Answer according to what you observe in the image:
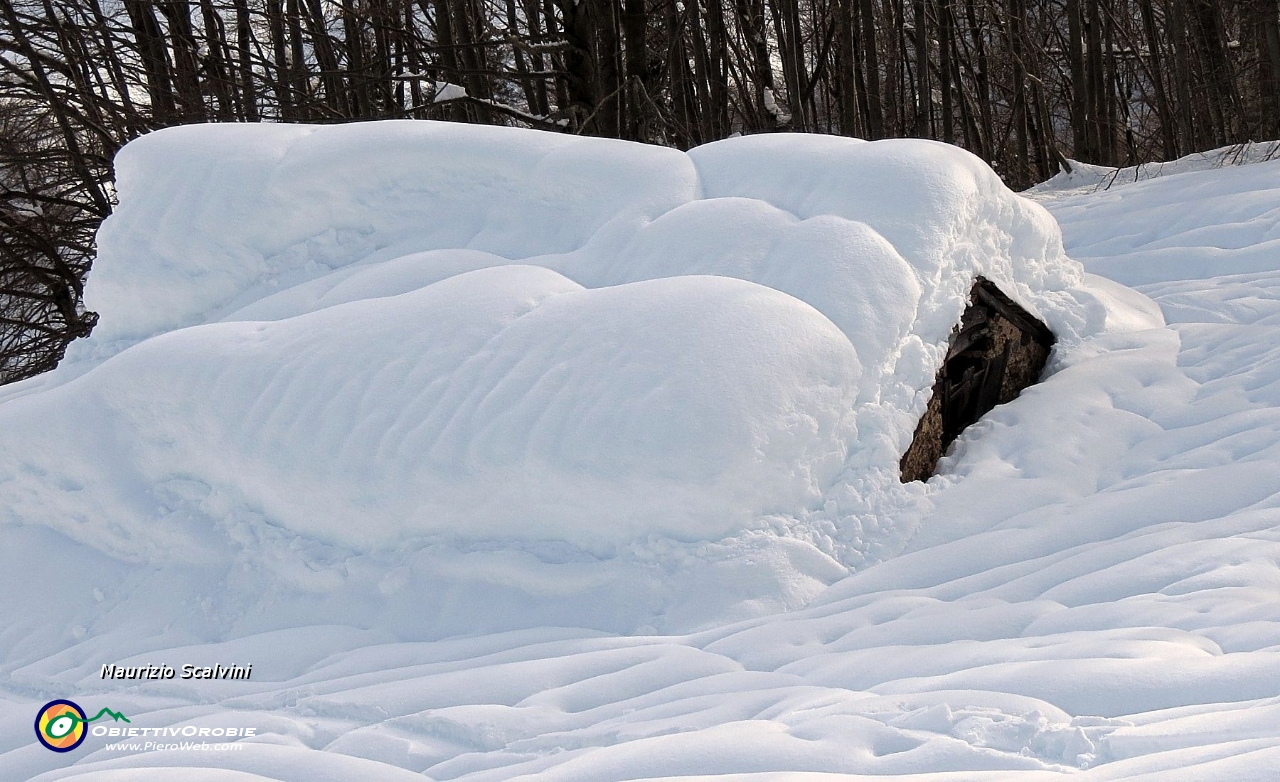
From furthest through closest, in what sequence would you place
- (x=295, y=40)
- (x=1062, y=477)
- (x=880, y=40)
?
1. (x=880, y=40)
2. (x=295, y=40)
3. (x=1062, y=477)

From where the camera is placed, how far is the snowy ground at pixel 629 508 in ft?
7.77

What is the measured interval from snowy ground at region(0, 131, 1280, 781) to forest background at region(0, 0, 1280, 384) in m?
5.00

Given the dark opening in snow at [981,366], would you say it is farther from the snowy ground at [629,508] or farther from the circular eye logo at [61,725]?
the circular eye logo at [61,725]

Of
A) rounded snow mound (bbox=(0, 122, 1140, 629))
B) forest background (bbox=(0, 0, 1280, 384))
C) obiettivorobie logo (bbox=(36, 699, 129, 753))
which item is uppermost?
forest background (bbox=(0, 0, 1280, 384))

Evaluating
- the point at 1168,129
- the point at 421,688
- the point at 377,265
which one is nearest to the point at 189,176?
the point at 377,265

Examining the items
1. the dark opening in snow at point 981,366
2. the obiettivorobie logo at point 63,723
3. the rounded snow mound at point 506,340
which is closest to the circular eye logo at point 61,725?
the obiettivorobie logo at point 63,723

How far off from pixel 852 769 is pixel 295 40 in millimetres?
11825

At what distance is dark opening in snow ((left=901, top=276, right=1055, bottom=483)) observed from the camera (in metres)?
4.10

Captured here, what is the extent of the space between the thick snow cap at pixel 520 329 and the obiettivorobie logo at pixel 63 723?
0.84 m

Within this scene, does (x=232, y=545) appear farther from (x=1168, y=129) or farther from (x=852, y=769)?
(x=1168, y=129)

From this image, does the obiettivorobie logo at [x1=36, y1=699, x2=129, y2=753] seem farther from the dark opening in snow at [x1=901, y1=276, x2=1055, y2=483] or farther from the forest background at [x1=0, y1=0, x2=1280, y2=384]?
the forest background at [x1=0, y1=0, x2=1280, y2=384]

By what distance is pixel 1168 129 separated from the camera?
12.4 metres

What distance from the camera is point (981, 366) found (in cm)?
450

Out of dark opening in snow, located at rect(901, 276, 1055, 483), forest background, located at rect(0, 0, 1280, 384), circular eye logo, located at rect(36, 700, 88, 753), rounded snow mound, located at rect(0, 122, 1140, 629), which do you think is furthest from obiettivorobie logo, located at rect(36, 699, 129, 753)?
forest background, located at rect(0, 0, 1280, 384)
